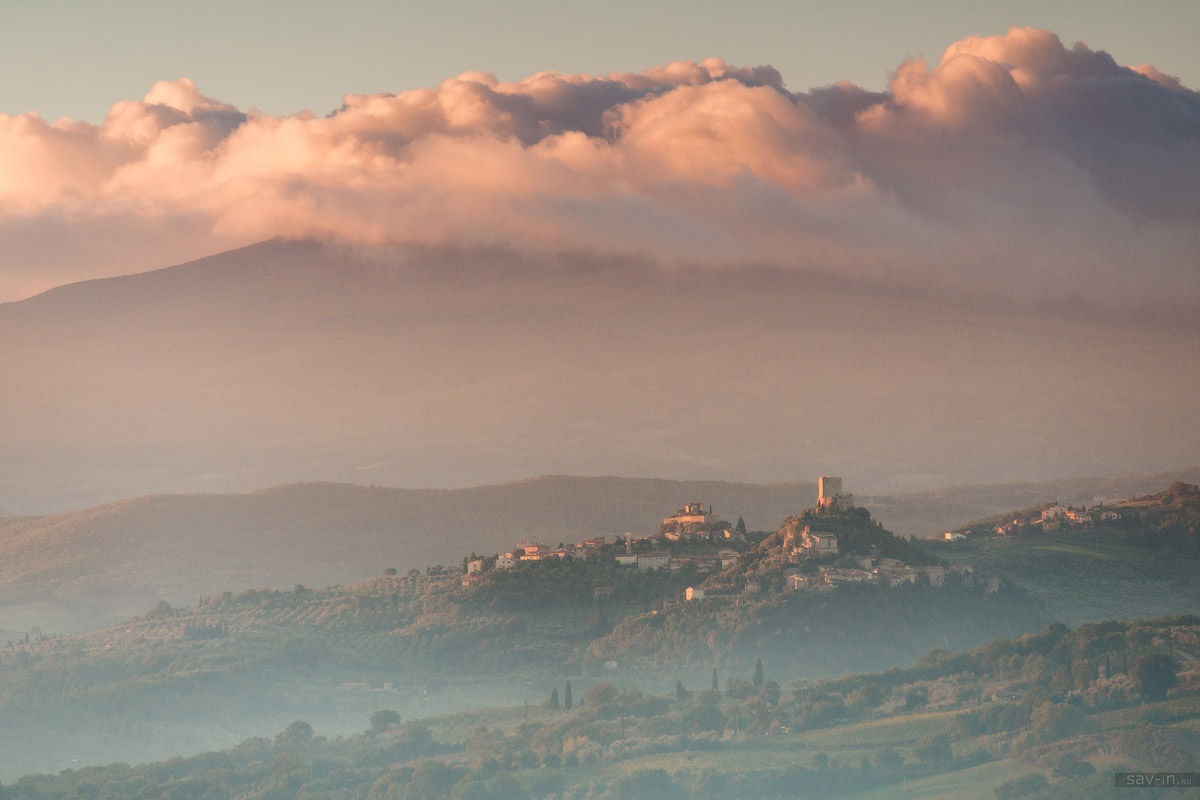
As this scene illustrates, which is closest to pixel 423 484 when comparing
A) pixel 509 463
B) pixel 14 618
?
pixel 509 463

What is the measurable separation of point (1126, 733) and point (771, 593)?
17.1 m

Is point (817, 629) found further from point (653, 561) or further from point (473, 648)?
point (473, 648)

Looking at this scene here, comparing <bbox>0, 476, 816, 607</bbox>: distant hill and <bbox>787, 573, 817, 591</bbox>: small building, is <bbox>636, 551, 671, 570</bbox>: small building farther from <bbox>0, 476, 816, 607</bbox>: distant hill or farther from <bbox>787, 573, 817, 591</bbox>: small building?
<bbox>0, 476, 816, 607</bbox>: distant hill

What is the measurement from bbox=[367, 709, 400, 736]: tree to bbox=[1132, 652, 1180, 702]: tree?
24093 millimetres

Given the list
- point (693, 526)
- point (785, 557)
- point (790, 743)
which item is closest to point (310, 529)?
point (693, 526)

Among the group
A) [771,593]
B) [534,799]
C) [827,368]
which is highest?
[827,368]

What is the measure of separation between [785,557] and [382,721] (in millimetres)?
17243

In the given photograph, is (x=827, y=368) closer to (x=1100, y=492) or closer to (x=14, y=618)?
(x=1100, y=492)

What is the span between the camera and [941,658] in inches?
2881

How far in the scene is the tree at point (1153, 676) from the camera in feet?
224

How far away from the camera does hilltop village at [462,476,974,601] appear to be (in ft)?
261

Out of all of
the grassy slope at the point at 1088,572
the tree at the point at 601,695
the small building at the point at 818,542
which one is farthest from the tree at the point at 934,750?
the grassy slope at the point at 1088,572

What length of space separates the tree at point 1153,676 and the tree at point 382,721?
24093 mm

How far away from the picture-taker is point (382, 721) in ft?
236
